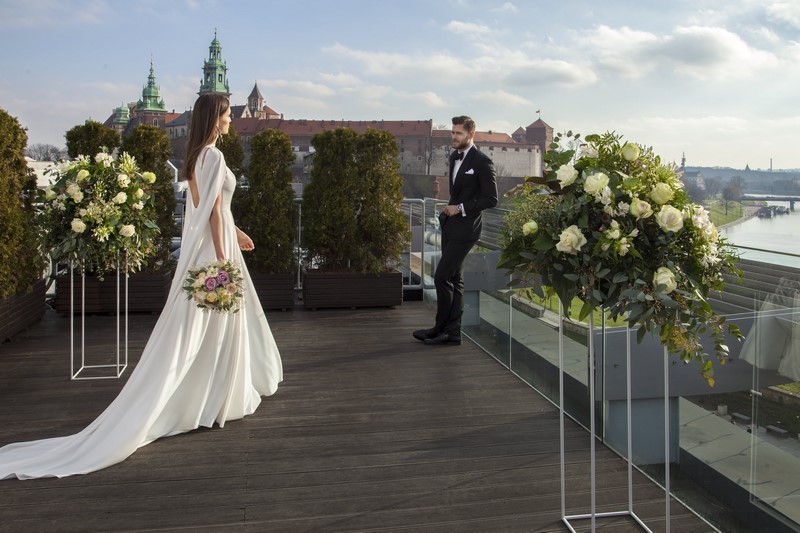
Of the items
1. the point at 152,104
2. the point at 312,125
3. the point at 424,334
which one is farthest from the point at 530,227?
the point at 152,104

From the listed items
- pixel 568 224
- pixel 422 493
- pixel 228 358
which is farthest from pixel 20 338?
pixel 568 224

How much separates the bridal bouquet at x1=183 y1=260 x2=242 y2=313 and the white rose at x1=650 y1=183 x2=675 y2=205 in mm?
2574

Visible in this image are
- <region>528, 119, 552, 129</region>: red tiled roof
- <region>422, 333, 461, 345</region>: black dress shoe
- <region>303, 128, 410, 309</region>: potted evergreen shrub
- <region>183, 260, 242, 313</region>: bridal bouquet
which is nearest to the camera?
<region>183, 260, 242, 313</region>: bridal bouquet

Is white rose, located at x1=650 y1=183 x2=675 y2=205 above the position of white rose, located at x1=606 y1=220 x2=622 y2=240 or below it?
above

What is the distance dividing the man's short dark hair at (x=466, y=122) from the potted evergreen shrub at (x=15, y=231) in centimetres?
373

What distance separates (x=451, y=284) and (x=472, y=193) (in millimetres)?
891

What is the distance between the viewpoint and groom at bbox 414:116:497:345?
647 cm

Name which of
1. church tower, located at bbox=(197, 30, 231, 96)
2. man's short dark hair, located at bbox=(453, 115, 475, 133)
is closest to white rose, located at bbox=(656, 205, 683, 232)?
man's short dark hair, located at bbox=(453, 115, 475, 133)

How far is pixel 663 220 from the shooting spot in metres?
2.71

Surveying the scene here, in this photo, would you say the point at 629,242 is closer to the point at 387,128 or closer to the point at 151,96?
the point at 387,128

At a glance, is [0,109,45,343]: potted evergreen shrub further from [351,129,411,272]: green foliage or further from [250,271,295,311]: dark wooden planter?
[351,129,411,272]: green foliage

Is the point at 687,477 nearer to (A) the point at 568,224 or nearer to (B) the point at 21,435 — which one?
(A) the point at 568,224

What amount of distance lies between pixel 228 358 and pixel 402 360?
80.5 inches

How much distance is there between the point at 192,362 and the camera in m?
4.53
